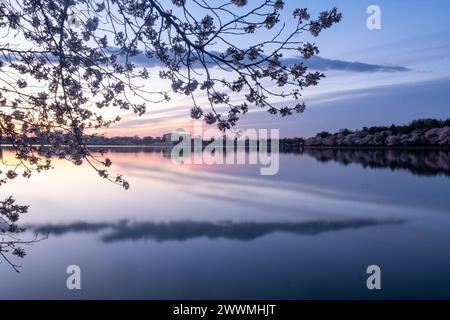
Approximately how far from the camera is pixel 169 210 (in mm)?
22078

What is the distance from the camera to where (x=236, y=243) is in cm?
1498

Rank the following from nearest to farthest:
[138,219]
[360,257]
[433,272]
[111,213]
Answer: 1. [433,272]
2. [360,257]
3. [138,219]
4. [111,213]

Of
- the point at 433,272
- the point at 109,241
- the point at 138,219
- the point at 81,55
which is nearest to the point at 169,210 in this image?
the point at 138,219

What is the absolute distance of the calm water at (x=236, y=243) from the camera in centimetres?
1070

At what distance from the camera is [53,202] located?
24.2 metres

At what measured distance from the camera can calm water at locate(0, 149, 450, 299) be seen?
421 inches

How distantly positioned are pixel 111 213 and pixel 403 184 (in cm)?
2084

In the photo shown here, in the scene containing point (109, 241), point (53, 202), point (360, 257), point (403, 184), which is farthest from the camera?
point (403, 184)
